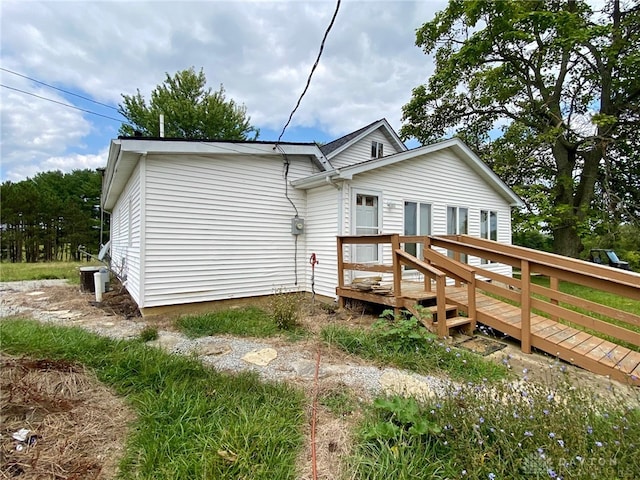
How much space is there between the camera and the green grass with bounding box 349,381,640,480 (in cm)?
158

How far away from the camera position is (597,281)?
343cm

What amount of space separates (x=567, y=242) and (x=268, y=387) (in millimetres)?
14348

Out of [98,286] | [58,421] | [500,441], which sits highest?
[98,286]

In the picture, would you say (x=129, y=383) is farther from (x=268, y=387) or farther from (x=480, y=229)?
(x=480, y=229)

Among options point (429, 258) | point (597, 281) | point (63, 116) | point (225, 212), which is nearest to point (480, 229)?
point (429, 258)

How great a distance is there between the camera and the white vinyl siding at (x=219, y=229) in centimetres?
553

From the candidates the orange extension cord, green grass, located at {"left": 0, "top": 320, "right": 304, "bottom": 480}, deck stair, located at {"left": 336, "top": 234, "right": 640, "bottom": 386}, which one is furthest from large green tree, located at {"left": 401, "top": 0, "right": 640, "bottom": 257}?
green grass, located at {"left": 0, "top": 320, "right": 304, "bottom": 480}

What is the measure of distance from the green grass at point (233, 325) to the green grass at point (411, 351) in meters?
0.83

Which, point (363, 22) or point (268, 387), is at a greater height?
point (363, 22)

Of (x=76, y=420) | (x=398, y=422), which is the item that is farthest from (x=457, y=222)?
(x=76, y=420)

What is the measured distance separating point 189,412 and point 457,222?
8049 mm

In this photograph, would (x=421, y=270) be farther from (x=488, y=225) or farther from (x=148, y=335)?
(x=488, y=225)

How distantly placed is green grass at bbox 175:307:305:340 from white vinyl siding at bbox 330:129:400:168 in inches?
240

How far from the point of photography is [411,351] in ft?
12.3
